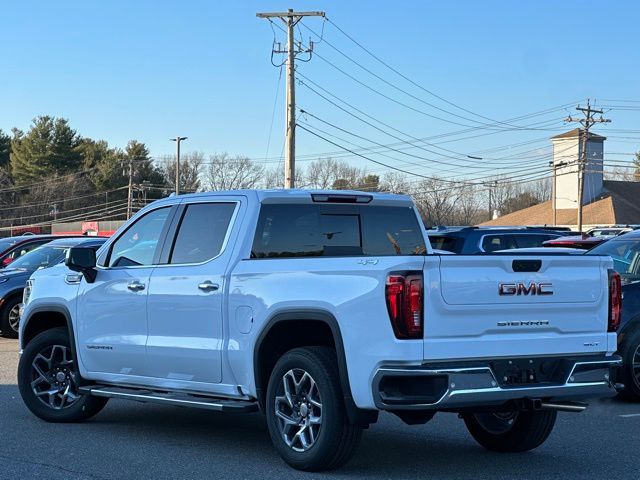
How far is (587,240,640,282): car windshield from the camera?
11.1 m

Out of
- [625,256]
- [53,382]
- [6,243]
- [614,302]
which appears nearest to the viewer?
[614,302]

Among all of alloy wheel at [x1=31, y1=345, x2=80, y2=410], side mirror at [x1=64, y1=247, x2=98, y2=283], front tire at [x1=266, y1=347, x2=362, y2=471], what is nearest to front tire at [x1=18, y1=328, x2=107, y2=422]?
alloy wheel at [x1=31, y1=345, x2=80, y2=410]

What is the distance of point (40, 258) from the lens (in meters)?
17.7

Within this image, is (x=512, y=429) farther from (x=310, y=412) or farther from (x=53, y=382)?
(x=53, y=382)

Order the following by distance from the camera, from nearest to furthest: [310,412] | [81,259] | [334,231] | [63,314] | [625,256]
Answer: [310,412]
[334,231]
[81,259]
[63,314]
[625,256]

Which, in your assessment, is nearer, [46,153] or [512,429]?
[512,429]

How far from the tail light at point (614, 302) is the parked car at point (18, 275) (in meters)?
11.0

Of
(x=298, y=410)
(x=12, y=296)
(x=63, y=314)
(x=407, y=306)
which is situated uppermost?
(x=407, y=306)

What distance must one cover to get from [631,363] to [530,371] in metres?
4.31

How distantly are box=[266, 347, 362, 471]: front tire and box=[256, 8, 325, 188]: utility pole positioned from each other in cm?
2840

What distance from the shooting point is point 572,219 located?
7962 cm

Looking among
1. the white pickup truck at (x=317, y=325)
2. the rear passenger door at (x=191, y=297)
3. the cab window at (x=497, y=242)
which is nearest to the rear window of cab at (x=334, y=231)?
the white pickup truck at (x=317, y=325)

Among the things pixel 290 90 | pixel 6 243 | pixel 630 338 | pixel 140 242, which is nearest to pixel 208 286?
pixel 140 242

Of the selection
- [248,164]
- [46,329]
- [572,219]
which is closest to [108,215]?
[248,164]
